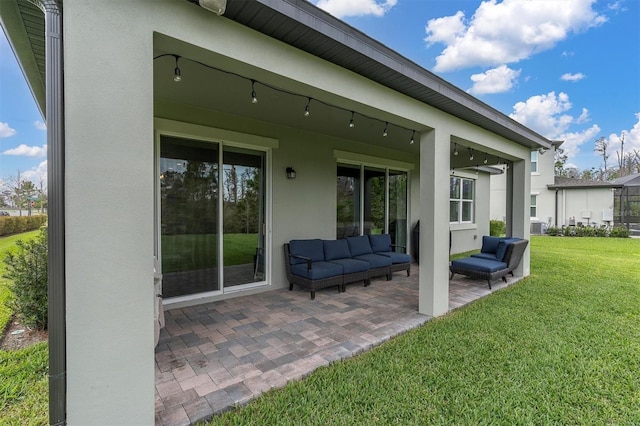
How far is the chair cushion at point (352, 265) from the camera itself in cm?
535

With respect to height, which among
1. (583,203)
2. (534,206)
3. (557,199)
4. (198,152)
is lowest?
(534,206)

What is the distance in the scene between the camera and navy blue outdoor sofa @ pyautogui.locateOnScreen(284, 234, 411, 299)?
5031 mm

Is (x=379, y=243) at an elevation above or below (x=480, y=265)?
above

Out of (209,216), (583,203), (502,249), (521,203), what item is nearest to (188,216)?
(209,216)

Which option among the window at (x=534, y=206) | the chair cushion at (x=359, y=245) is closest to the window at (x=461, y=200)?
the chair cushion at (x=359, y=245)

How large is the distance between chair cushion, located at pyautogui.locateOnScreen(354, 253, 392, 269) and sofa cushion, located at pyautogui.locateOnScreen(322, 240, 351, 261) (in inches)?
12.2

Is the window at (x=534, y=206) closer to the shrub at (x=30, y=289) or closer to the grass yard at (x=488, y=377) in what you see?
the grass yard at (x=488, y=377)

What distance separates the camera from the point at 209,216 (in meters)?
4.82

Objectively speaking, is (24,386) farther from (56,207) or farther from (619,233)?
(619,233)

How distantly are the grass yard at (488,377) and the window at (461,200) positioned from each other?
5949 mm

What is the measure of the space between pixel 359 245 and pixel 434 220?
2462 millimetres

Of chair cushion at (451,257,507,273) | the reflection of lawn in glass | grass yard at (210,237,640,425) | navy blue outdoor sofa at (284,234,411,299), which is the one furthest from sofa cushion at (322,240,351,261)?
chair cushion at (451,257,507,273)

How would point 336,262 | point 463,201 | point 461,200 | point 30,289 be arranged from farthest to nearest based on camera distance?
point 463,201 → point 461,200 → point 336,262 → point 30,289

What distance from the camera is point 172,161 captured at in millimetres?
4500
